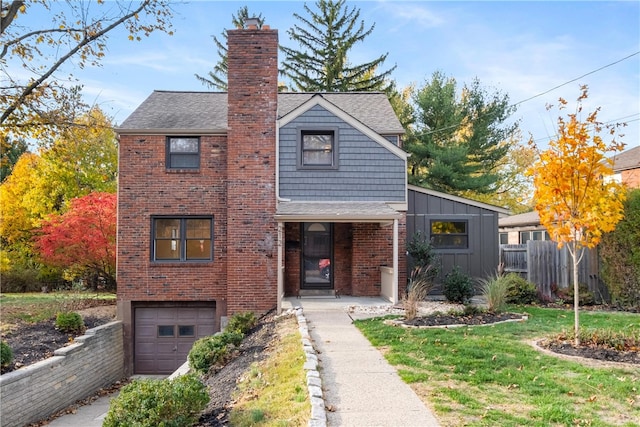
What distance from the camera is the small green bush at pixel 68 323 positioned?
41.9 ft

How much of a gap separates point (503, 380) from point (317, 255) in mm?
8876

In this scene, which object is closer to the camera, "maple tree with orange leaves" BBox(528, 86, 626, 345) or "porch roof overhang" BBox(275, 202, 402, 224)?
"maple tree with orange leaves" BBox(528, 86, 626, 345)

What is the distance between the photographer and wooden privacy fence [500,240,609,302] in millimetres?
14445

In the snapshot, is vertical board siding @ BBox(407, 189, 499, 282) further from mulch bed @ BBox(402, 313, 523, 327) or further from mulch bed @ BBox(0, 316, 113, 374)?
mulch bed @ BBox(0, 316, 113, 374)

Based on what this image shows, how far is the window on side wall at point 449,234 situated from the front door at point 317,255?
3.37 m

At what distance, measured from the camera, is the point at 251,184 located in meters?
13.5

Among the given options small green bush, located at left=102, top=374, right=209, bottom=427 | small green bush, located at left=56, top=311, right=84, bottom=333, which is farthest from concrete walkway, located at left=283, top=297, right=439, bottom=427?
small green bush, located at left=56, top=311, right=84, bottom=333

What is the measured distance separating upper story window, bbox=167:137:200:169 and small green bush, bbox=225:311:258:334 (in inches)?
190

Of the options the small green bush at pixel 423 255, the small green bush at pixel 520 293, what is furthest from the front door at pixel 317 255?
the small green bush at pixel 520 293

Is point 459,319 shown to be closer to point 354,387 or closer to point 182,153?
point 354,387

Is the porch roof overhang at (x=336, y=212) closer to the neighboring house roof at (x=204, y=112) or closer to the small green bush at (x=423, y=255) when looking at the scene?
the small green bush at (x=423, y=255)

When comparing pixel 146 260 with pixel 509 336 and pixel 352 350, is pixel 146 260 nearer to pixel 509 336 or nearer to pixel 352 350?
pixel 352 350

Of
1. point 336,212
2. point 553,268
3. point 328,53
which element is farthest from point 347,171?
point 328,53

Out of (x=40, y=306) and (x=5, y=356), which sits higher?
(x=40, y=306)
